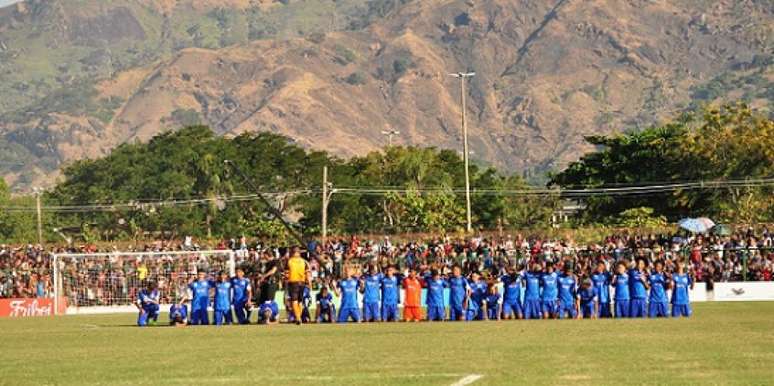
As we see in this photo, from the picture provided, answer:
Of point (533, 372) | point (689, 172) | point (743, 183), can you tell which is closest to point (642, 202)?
point (689, 172)

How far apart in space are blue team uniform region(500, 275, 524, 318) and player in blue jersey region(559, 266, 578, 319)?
1.13 m

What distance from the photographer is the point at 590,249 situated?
60.7 m

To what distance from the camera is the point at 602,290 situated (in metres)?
41.4

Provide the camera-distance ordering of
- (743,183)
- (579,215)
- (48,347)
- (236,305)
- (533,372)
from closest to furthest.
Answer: (533,372), (48,347), (236,305), (743,183), (579,215)

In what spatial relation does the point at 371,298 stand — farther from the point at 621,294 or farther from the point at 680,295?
the point at 680,295

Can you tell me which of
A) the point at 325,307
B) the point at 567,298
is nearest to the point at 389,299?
the point at 325,307

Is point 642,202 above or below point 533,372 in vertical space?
above

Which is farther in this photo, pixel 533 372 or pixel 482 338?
pixel 482 338

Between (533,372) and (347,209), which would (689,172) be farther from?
(533,372)

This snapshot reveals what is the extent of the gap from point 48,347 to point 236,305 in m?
11.6

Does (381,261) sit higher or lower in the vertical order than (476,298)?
higher

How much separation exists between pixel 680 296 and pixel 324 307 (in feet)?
31.3

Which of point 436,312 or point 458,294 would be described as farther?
point 436,312

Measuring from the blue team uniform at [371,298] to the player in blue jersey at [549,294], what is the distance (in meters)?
4.48
